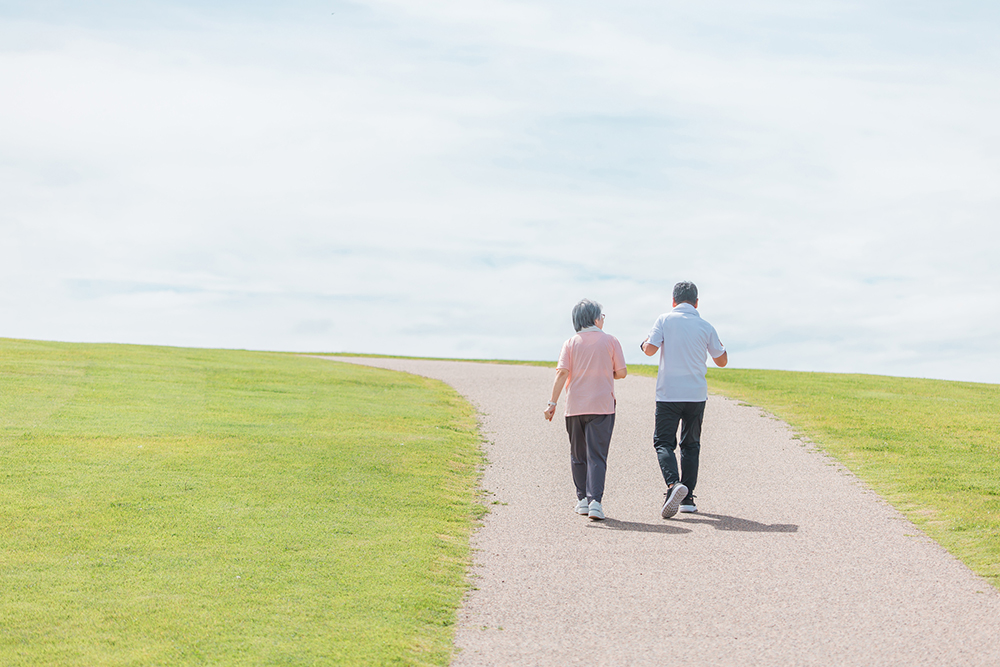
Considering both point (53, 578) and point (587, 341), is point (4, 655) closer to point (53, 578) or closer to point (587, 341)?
point (53, 578)

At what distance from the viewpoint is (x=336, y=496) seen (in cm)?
1024

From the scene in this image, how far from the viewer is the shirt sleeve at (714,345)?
32.8 feet

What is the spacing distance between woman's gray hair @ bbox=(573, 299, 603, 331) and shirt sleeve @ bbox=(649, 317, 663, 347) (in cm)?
76

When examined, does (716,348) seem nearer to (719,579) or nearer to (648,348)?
(648,348)

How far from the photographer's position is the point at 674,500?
9.62 meters

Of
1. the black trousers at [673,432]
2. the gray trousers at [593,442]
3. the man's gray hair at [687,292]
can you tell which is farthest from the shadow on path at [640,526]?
the man's gray hair at [687,292]

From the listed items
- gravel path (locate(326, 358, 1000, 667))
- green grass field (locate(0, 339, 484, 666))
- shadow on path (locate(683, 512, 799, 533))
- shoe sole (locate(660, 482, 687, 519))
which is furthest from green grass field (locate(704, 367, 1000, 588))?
green grass field (locate(0, 339, 484, 666))

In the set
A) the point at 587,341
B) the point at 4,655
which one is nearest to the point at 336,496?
the point at 587,341

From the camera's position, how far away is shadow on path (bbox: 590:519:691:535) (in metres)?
9.25

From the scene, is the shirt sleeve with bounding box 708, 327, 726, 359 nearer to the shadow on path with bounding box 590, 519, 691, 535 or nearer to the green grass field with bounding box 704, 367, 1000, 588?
the shadow on path with bounding box 590, 519, 691, 535

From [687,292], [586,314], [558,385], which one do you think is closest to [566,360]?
[558,385]

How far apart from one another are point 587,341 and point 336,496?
345 centimetres

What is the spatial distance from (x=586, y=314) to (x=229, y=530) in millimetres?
4332

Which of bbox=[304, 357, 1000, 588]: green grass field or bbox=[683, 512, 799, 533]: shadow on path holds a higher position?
bbox=[304, 357, 1000, 588]: green grass field
